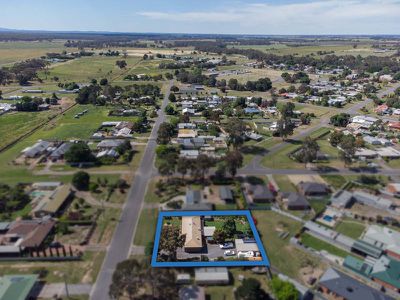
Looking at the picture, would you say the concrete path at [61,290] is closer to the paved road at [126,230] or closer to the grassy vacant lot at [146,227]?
the paved road at [126,230]

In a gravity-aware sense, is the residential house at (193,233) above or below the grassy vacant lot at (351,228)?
above

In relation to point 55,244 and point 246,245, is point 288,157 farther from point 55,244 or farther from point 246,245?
point 55,244

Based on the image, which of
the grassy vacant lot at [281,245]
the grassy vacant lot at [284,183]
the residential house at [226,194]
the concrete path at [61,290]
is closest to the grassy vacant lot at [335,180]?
the grassy vacant lot at [284,183]

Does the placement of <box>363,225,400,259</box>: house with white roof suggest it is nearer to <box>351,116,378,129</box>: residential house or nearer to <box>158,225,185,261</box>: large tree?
<box>158,225,185,261</box>: large tree

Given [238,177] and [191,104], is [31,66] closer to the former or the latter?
[191,104]

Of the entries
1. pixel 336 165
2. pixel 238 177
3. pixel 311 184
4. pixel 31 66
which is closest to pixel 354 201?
pixel 311 184

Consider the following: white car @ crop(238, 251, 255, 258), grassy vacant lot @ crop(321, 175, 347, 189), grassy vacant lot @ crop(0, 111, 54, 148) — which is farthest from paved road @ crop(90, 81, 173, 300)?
grassy vacant lot @ crop(0, 111, 54, 148)
